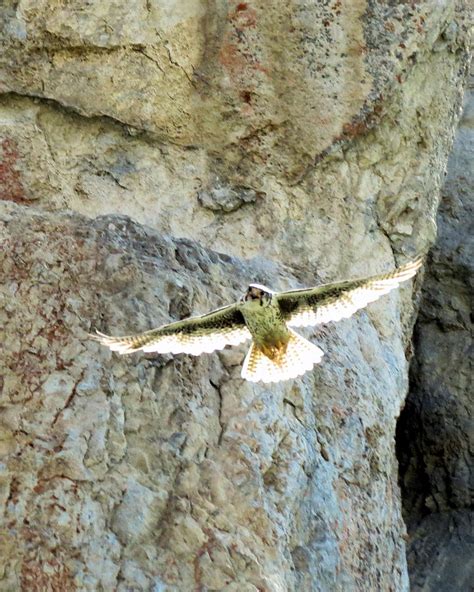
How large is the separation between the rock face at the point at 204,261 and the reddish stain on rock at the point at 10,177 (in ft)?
0.04

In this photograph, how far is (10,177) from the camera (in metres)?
8.30

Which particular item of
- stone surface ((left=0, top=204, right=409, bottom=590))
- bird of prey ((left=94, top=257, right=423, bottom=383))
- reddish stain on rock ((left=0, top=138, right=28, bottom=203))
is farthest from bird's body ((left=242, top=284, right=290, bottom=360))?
reddish stain on rock ((left=0, top=138, right=28, bottom=203))

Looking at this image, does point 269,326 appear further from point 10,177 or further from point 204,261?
point 10,177

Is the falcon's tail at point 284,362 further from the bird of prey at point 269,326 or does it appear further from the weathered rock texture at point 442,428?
the weathered rock texture at point 442,428

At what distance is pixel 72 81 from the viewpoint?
28.2ft

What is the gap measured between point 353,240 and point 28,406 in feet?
9.84

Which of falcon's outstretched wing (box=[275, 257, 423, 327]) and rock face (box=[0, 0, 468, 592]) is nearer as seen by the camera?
rock face (box=[0, 0, 468, 592])

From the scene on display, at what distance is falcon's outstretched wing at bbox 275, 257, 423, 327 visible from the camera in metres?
6.73

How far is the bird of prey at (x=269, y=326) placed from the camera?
6.62 metres

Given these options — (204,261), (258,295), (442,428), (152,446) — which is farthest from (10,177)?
(442,428)

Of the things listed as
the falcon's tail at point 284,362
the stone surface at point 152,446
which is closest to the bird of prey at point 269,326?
the falcon's tail at point 284,362

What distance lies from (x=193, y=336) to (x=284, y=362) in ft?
1.99

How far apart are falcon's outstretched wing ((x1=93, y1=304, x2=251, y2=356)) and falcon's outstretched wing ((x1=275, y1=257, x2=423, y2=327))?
27 cm

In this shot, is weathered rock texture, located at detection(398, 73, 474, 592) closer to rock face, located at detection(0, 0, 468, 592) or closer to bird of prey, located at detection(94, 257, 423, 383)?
rock face, located at detection(0, 0, 468, 592)
